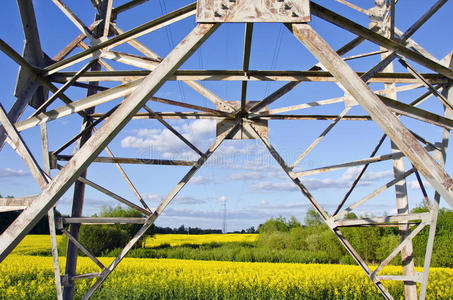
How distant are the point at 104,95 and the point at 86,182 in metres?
2.35

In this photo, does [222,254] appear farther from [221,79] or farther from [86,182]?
[221,79]

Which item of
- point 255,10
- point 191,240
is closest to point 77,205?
point 255,10

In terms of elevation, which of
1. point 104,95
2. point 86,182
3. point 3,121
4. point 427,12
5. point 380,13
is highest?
point 380,13

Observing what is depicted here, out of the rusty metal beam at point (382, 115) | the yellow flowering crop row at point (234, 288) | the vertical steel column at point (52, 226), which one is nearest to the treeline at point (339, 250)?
the yellow flowering crop row at point (234, 288)

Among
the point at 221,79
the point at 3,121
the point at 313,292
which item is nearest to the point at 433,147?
the point at 221,79

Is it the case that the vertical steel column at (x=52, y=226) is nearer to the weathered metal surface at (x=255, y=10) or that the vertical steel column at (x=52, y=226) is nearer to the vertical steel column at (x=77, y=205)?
the vertical steel column at (x=77, y=205)

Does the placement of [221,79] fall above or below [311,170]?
above

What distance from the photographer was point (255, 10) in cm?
268

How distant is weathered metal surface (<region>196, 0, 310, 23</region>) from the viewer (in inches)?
A: 104

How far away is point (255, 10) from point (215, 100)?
9.19 ft

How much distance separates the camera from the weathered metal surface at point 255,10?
2641 mm

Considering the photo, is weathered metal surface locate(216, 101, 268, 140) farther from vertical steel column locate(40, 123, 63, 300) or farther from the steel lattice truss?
vertical steel column locate(40, 123, 63, 300)

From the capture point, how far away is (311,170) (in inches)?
211

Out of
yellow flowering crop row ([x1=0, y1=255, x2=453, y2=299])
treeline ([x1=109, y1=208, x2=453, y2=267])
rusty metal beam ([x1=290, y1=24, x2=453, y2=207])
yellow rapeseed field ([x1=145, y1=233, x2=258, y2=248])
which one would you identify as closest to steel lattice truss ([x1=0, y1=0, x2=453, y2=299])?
rusty metal beam ([x1=290, y1=24, x2=453, y2=207])
